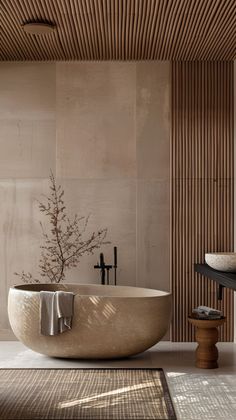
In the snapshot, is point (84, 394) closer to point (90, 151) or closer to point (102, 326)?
point (102, 326)

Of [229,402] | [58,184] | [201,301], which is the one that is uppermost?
[58,184]

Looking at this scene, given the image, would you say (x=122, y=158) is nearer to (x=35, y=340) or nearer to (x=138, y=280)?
(x=138, y=280)

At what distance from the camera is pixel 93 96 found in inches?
262

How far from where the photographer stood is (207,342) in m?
5.39

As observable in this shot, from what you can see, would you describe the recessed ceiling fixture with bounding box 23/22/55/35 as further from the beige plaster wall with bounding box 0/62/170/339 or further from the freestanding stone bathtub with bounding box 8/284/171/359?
the freestanding stone bathtub with bounding box 8/284/171/359

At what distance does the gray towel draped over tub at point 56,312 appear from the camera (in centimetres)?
540

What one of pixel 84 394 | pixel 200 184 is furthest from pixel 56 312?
pixel 200 184

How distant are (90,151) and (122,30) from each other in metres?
1.39

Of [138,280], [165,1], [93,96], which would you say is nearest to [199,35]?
[165,1]

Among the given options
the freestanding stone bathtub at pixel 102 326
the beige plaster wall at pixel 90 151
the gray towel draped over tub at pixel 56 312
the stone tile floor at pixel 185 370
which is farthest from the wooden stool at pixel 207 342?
the beige plaster wall at pixel 90 151

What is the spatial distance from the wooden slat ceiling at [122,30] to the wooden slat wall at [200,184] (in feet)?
1.17

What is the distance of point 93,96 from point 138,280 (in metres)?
1.88

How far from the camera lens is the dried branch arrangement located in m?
6.58

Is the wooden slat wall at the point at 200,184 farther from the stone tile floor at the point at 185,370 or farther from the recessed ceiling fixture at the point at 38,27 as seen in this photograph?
the recessed ceiling fixture at the point at 38,27
